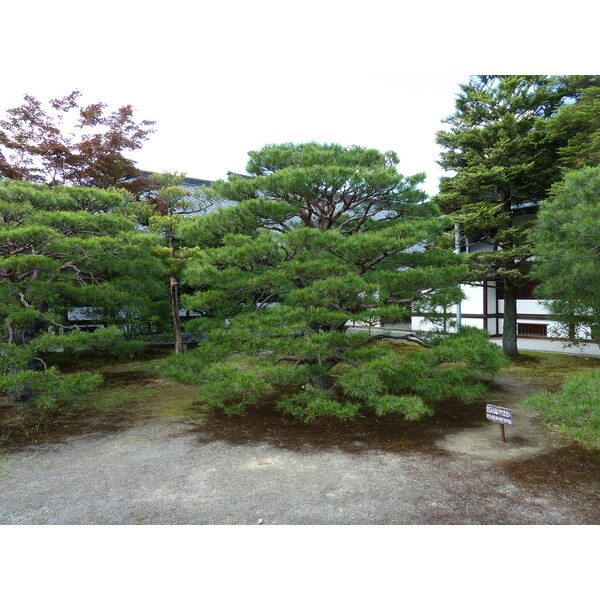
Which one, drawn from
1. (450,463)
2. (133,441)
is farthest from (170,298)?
(450,463)

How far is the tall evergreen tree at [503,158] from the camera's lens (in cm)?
688

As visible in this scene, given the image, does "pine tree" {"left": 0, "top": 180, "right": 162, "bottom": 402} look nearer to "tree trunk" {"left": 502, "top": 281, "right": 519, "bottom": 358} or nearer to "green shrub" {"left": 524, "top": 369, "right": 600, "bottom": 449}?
"green shrub" {"left": 524, "top": 369, "right": 600, "bottom": 449}

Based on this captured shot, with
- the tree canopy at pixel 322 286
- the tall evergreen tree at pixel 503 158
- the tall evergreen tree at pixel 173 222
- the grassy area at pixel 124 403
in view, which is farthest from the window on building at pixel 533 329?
the tall evergreen tree at pixel 173 222

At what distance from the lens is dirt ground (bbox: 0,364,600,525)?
2.38 metres

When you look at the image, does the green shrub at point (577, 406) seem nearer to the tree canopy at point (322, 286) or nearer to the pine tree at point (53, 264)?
the tree canopy at point (322, 286)

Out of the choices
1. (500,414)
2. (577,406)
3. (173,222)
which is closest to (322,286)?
(500,414)

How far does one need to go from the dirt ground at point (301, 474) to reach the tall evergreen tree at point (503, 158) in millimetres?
4034

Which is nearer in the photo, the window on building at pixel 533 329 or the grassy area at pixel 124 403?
the grassy area at pixel 124 403

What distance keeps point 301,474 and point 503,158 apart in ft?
22.6

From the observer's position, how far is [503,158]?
23.2ft

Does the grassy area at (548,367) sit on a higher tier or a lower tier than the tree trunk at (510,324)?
lower

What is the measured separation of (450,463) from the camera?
306cm

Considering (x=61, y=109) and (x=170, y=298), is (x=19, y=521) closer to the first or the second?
(x=170, y=298)

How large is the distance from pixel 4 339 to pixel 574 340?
7.99 m
